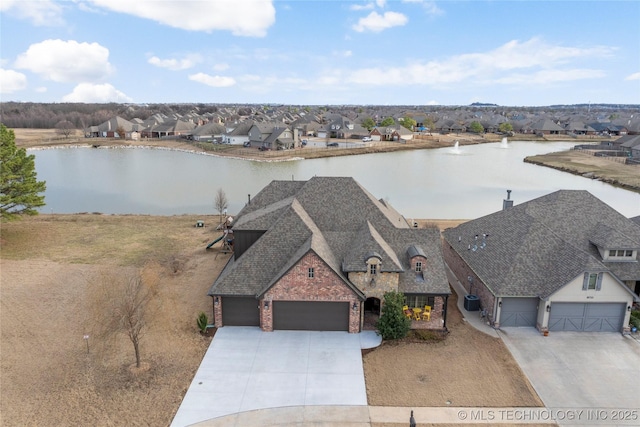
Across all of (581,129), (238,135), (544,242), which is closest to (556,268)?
(544,242)

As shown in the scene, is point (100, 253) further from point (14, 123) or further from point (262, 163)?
point (14, 123)

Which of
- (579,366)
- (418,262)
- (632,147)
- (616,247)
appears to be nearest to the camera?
(579,366)

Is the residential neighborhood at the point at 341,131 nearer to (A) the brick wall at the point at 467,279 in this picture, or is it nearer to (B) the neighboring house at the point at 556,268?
(B) the neighboring house at the point at 556,268

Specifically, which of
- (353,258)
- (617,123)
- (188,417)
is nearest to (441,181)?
(353,258)

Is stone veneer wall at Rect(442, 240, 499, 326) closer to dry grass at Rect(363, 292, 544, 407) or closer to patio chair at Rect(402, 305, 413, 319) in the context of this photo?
dry grass at Rect(363, 292, 544, 407)

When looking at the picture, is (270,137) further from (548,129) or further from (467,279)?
(548,129)

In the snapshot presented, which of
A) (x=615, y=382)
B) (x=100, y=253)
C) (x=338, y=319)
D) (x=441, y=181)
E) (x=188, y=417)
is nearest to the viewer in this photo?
(x=188, y=417)
